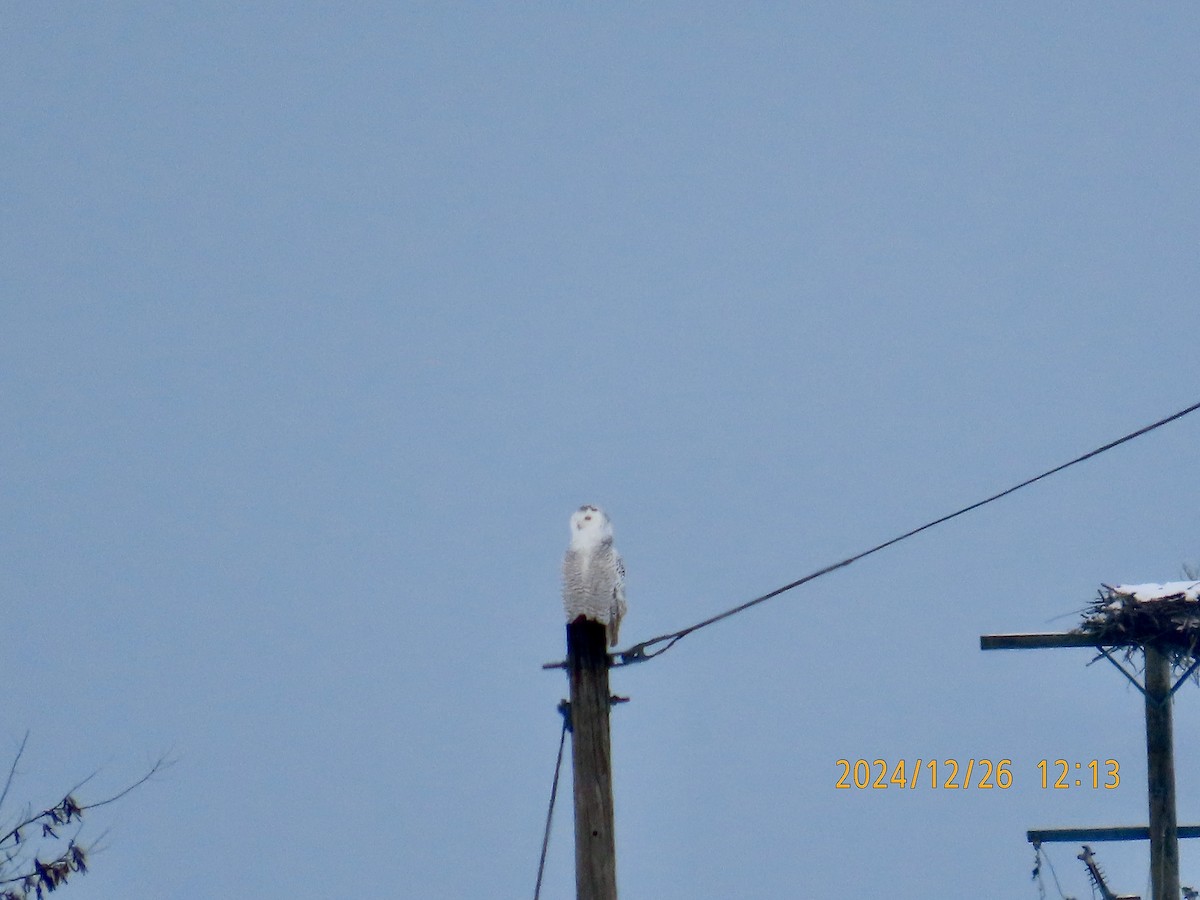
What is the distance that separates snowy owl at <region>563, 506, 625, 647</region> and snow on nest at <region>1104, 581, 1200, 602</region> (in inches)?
286

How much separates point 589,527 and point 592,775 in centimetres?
172

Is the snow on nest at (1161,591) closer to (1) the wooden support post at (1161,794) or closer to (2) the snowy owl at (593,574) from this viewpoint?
(1) the wooden support post at (1161,794)

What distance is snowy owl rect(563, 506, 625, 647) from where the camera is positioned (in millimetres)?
8133

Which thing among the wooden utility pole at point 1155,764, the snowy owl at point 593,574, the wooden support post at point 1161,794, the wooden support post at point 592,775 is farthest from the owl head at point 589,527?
the wooden support post at point 1161,794

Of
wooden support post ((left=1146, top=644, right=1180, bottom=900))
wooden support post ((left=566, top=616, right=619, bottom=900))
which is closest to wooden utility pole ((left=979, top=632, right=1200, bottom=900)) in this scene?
wooden support post ((left=1146, top=644, right=1180, bottom=900))

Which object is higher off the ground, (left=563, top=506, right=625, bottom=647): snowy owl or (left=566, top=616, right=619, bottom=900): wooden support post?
(left=563, top=506, right=625, bottom=647): snowy owl

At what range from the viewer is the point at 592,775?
7578mm

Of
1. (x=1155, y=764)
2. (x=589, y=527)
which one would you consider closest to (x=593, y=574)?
(x=589, y=527)

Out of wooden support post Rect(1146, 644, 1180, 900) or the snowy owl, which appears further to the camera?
wooden support post Rect(1146, 644, 1180, 900)

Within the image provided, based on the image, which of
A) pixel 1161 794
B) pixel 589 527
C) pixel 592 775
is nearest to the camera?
pixel 592 775

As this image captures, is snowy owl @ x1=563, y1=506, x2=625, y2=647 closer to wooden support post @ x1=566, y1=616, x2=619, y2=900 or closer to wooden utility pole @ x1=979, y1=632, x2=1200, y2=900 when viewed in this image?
wooden support post @ x1=566, y1=616, x2=619, y2=900

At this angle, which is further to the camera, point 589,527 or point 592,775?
point 589,527

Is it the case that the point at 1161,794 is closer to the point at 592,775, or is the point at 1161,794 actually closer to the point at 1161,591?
the point at 1161,591

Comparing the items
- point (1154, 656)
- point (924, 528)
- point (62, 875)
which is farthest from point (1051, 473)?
point (1154, 656)
